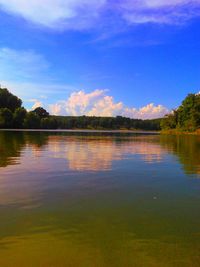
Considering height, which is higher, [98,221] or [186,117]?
[186,117]

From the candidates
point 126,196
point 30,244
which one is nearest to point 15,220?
point 30,244

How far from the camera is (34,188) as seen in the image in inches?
583

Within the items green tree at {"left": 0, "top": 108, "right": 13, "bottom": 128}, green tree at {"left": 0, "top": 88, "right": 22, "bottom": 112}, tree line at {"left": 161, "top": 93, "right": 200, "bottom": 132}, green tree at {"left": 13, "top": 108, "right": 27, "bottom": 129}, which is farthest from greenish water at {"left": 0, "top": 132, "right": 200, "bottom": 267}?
green tree at {"left": 0, "top": 88, "right": 22, "bottom": 112}

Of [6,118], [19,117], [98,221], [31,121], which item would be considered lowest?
[98,221]

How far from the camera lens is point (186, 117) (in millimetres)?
155000

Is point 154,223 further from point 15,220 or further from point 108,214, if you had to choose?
point 15,220

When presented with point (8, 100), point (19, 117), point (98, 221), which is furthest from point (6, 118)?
point (98, 221)

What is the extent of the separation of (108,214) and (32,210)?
263 centimetres

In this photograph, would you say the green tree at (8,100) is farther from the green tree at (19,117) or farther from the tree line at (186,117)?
the tree line at (186,117)

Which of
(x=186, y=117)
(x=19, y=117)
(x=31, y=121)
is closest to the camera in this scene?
(x=186, y=117)

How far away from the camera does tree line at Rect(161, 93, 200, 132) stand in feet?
457

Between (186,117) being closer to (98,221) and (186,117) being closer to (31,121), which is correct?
(31,121)

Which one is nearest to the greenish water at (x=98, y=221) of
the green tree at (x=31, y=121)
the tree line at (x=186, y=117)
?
the tree line at (x=186, y=117)

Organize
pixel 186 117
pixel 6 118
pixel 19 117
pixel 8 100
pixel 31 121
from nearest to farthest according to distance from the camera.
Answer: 1. pixel 186 117
2. pixel 6 118
3. pixel 19 117
4. pixel 31 121
5. pixel 8 100
